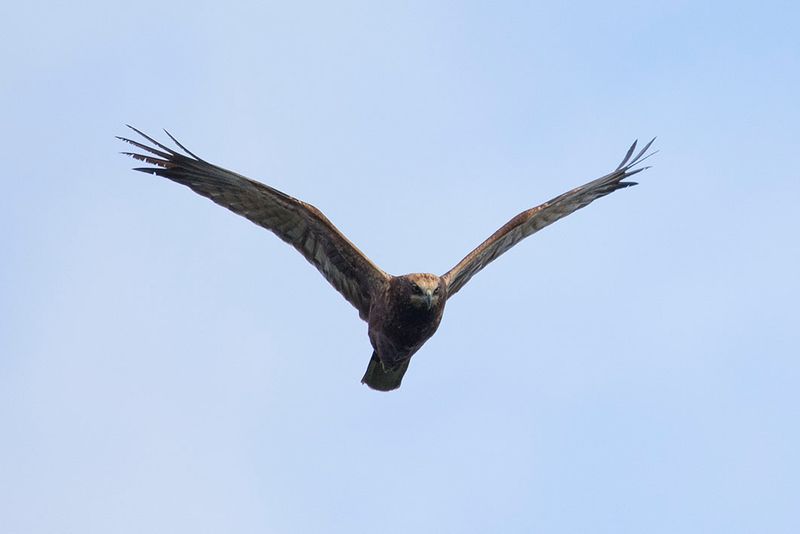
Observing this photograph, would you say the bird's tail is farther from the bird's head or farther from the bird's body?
the bird's head

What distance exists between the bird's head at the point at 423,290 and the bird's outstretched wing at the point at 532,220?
2.16ft

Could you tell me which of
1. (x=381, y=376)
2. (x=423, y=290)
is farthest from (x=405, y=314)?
(x=381, y=376)

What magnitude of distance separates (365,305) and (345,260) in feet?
1.80

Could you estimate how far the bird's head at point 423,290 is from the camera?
44.9ft

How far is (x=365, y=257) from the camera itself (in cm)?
1448

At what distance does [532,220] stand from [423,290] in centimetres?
238

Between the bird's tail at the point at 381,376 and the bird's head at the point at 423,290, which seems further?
the bird's tail at the point at 381,376

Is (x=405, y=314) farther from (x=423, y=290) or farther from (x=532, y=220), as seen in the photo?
(x=532, y=220)

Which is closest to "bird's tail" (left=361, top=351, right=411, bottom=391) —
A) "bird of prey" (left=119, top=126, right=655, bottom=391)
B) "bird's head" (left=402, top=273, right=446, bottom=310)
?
"bird of prey" (left=119, top=126, right=655, bottom=391)

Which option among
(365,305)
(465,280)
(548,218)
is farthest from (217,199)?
(548,218)

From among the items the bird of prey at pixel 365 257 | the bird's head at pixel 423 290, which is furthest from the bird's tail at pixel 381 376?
the bird's head at pixel 423 290

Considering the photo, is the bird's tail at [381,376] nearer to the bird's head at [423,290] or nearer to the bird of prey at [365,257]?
the bird of prey at [365,257]

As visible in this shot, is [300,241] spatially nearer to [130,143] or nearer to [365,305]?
[365,305]

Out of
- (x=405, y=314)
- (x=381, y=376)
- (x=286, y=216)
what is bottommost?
(x=405, y=314)
